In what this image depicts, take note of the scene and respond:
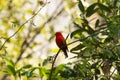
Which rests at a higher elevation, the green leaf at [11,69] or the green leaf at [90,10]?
the green leaf at [90,10]

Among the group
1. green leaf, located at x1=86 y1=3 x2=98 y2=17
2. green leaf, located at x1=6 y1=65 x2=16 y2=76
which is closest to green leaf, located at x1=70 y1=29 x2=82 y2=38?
green leaf, located at x1=86 y1=3 x2=98 y2=17

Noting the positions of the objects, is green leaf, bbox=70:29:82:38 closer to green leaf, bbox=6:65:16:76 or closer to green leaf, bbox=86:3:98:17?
green leaf, bbox=86:3:98:17

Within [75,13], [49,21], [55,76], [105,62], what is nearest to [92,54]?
[105,62]

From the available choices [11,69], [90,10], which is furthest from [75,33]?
[11,69]

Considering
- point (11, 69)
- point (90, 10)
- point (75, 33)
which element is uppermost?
point (90, 10)

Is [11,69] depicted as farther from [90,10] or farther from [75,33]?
[90,10]

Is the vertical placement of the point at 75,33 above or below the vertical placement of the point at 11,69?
above

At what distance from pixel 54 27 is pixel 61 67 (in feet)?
18.2

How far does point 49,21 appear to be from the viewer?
25.6 feet

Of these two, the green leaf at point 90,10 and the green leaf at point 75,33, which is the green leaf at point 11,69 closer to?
the green leaf at point 75,33

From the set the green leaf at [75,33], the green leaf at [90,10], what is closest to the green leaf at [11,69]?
the green leaf at [75,33]

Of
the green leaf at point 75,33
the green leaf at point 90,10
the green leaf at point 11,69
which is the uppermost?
the green leaf at point 90,10

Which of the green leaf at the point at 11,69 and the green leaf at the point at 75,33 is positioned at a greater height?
the green leaf at the point at 75,33

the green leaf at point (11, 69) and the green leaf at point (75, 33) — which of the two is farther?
the green leaf at point (75, 33)
